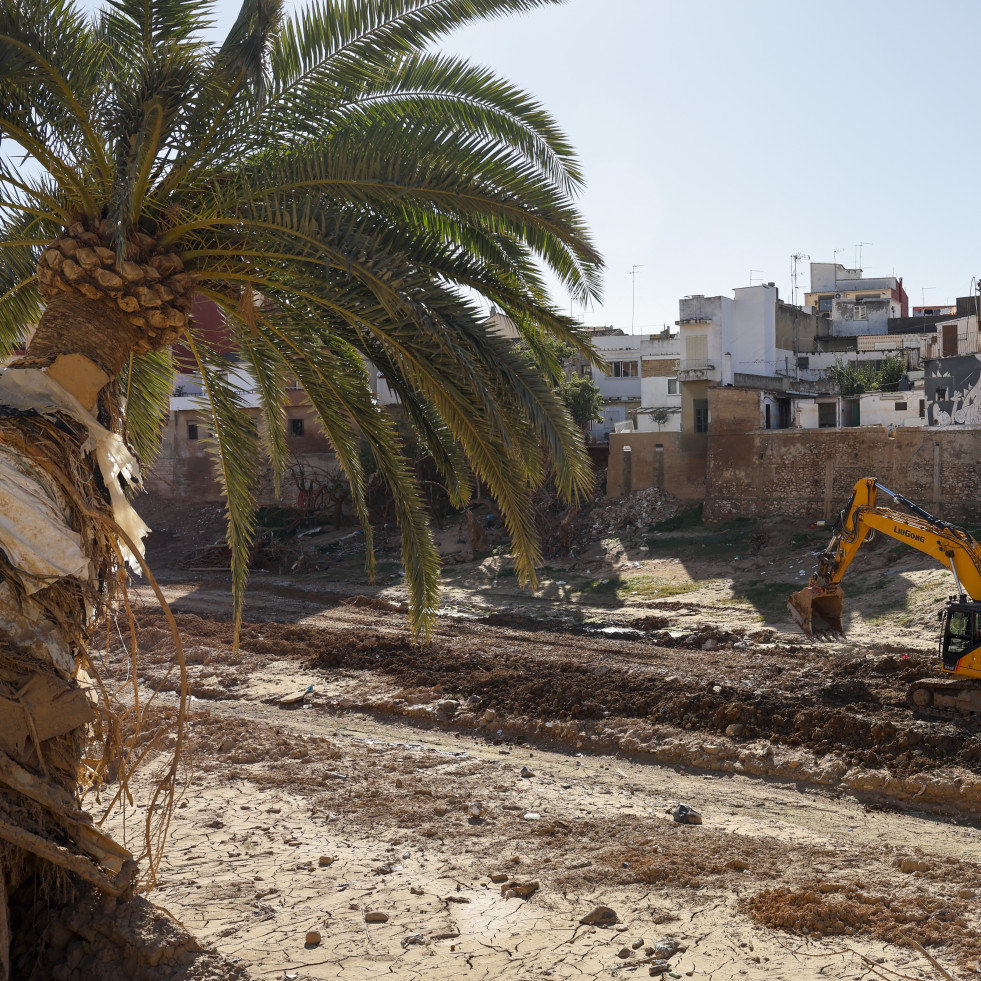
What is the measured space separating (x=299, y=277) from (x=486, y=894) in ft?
15.8

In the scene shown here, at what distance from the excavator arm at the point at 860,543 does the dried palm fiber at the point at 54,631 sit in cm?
1083

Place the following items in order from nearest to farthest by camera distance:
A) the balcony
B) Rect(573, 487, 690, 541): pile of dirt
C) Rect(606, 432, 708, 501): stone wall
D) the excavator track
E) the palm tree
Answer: the palm tree
the excavator track
Rect(573, 487, 690, 541): pile of dirt
Rect(606, 432, 708, 501): stone wall
the balcony

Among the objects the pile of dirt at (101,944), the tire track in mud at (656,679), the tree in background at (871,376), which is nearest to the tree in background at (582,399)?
the tree in background at (871,376)

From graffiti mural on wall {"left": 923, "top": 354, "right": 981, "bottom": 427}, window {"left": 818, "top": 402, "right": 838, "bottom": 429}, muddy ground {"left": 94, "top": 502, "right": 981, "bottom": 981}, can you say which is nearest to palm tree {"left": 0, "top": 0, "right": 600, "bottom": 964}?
muddy ground {"left": 94, "top": 502, "right": 981, "bottom": 981}

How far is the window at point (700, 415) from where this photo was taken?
1379 inches

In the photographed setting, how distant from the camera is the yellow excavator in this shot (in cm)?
1205

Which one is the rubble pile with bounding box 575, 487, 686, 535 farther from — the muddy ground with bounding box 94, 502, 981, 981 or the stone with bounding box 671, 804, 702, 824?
the stone with bounding box 671, 804, 702, 824

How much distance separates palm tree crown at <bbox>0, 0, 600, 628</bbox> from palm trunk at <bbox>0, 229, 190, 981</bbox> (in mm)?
42

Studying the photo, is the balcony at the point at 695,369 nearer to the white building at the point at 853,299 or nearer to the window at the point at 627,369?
the window at the point at 627,369

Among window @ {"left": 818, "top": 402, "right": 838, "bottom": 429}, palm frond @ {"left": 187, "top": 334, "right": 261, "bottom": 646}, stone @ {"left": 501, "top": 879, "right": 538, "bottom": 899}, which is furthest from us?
window @ {"left": 818, "top": 402, "right": 838, "bottom": 429}

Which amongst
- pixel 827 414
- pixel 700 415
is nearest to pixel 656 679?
pixel 700 415

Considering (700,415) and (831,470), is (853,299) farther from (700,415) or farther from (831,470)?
(831,470)

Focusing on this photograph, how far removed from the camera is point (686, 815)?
29.8 ft

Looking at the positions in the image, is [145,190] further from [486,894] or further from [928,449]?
[928,449]
